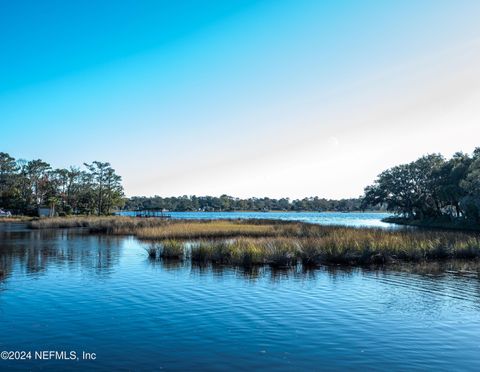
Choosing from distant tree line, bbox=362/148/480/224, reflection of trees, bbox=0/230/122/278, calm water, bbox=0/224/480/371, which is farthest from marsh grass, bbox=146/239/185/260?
distant tree line, bbox=362/148/480/224

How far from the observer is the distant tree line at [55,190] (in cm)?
9662

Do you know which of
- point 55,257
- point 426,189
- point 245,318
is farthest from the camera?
point 426,189

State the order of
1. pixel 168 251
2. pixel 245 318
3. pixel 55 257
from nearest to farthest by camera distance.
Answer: pixel 245 318 → pixel 168 251 → pixel 55 257

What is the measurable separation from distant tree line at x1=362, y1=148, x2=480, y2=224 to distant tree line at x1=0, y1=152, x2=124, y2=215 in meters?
62.0

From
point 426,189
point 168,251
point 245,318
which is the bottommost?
point 245,318

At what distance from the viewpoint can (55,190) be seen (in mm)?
99500

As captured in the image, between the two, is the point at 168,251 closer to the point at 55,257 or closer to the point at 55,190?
the point at 55,257

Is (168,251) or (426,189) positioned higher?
(426,189)

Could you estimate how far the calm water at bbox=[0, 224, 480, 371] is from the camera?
9.98 m

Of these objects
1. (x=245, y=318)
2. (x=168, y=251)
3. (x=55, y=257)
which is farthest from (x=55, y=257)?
(x=245, y=318)

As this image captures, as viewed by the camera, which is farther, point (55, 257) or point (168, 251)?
point (55, 257)

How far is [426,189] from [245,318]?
79.1m

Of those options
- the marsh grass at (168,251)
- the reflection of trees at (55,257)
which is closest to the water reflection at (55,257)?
the reflection of trees at (55,257)

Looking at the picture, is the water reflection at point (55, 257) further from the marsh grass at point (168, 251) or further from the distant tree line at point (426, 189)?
the distant tree line at point (426, 189)
